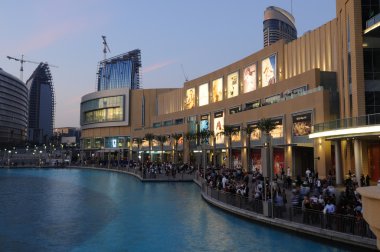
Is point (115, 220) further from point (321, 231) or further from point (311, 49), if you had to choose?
point (311, 49)

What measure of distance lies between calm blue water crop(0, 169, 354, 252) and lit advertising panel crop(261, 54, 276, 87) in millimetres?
35327

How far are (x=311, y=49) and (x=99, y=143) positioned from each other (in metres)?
93.7

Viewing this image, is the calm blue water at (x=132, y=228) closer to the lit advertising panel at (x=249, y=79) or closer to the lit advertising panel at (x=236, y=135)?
the lit advertising panel at (x=236, y=135)

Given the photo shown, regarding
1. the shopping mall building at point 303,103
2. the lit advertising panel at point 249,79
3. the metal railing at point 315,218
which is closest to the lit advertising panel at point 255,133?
the shopping mall building at point 303,103

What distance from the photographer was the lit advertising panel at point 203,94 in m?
85.8

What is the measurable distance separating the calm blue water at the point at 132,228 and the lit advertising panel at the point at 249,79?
38.9m

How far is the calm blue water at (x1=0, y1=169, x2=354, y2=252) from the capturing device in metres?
18.2

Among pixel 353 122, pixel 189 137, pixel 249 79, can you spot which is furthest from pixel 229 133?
pixel 353 122

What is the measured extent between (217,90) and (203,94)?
6.30 meters

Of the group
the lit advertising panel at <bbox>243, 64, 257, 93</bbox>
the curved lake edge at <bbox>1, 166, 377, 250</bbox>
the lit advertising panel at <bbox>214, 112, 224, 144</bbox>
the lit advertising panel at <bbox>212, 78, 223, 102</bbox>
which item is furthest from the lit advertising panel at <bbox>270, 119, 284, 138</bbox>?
the lit advertising panel at <bbox>212, 78, 223, 102</bbox>

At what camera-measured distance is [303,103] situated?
46.3 metres

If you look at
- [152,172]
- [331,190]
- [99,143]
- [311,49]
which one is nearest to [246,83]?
[311,49]

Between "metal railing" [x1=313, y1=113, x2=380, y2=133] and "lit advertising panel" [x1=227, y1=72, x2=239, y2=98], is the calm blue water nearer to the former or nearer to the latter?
"metal railing" [x1=313, y1=113, x2=380, y2=133]

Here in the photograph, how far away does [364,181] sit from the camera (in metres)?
31.7
